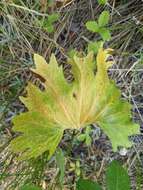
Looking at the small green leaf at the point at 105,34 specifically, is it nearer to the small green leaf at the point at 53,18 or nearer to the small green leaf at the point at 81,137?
the small green leaf at the point at 53,18

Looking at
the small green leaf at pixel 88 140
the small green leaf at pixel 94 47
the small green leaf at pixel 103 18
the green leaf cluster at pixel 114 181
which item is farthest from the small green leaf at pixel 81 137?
the green leaf cluster at pixel 114 181

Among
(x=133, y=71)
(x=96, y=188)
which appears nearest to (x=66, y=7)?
(x=133, y=71)

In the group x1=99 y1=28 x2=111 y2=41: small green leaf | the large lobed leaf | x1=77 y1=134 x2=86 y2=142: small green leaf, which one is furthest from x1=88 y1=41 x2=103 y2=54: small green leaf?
the large lobed leaf

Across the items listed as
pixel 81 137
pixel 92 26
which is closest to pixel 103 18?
pixel 92 26

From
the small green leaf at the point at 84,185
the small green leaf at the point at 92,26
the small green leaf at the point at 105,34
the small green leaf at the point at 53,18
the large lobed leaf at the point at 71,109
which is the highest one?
the small green leaf at the point at 53,18

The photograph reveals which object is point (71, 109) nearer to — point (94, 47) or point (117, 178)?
point (117, 178)

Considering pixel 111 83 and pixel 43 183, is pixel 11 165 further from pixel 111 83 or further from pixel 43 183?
pixel 111 83
